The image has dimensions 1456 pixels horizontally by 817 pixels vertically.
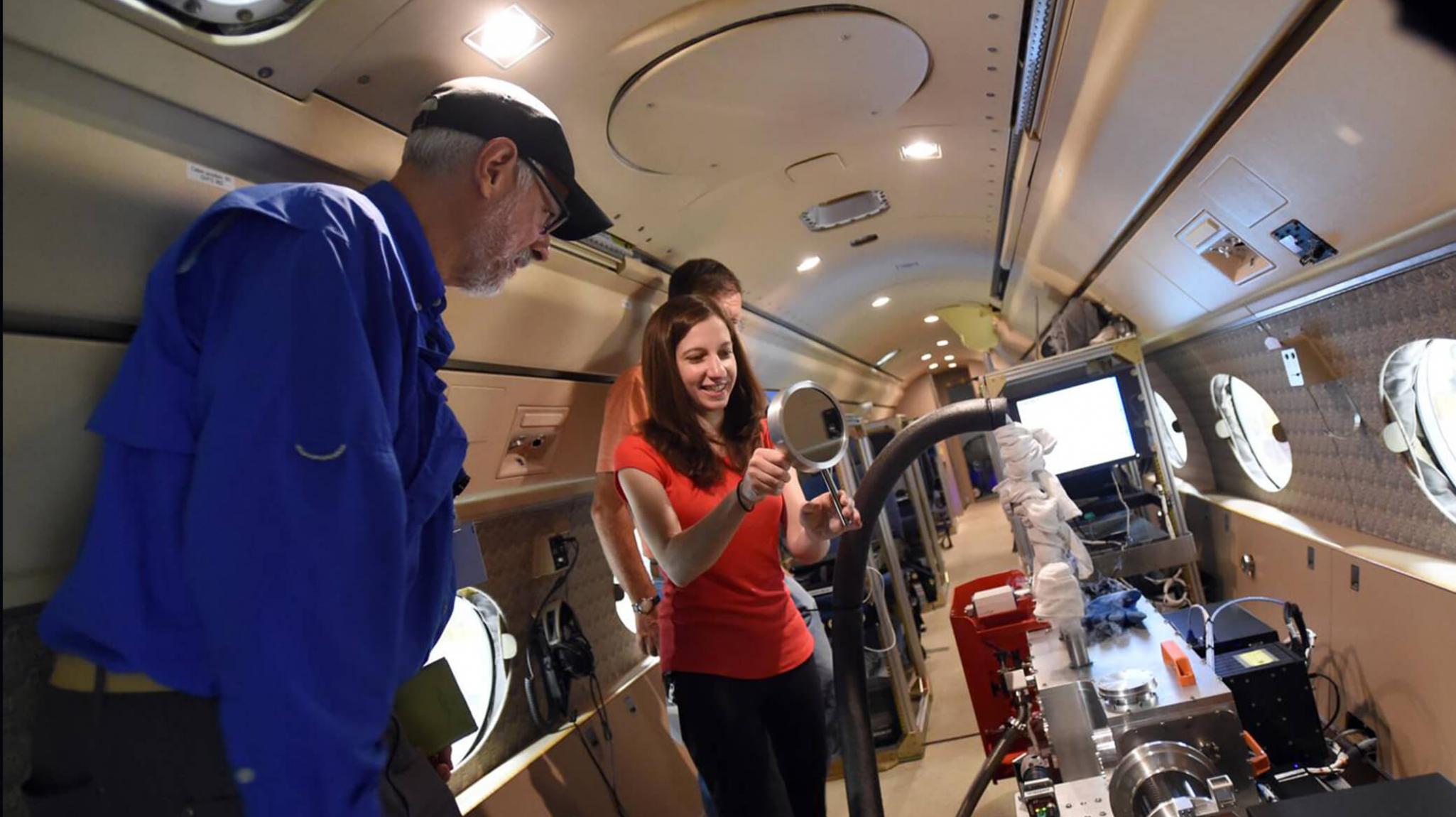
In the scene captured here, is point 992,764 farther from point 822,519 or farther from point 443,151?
point 443,151

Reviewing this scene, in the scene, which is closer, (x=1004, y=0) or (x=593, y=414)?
(x=1004, y=0)

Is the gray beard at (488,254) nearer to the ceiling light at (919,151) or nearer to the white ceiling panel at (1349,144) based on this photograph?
the white ceiling panel at (1349,144)

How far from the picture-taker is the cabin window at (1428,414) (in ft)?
10.1

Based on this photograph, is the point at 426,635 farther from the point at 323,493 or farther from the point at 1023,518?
the point at 1023,518

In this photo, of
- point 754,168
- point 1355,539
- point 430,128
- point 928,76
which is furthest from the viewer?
point 1355,539

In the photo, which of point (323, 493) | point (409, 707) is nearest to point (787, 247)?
point (409, 707)

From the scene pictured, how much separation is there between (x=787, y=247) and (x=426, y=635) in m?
3.47

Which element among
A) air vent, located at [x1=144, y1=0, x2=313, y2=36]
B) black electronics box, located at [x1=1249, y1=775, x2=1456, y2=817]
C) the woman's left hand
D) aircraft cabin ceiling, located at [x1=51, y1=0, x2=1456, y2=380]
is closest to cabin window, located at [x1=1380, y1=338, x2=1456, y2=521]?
aircraft cabin ceiling, located at [x1=51, y1=0, x2=1456, y2=380]

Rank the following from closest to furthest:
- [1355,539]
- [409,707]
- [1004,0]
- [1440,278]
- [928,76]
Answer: [409,707] < [1004,0] < [1440,278] < [928,76] < [1355,539]

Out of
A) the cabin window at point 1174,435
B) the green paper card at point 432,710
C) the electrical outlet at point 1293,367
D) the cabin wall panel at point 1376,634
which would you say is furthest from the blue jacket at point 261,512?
the cabin window at point 1174,435

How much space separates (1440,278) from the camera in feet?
8.33

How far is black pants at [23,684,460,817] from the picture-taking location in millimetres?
1104

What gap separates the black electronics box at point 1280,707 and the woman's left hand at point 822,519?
1.58 meters

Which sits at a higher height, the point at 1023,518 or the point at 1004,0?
the point at 1004,0
